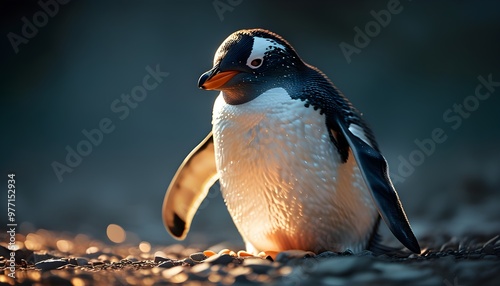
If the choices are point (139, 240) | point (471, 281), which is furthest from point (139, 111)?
point (471, 281)

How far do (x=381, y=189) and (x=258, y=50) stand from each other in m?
0.55

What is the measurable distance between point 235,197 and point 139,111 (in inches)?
135

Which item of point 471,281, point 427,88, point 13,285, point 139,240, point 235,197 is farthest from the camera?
point 427,88

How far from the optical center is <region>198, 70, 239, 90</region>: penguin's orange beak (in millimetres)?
1585

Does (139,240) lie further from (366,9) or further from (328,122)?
(366,9)

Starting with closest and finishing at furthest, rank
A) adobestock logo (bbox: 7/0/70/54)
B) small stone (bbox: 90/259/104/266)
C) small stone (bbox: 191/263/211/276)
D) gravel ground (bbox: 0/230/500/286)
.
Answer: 1. gravel ground (bbox: 0/230/500/286)
2. small stone (bbox: 191/263/211/276)
3. small stone (bbox: 90/259/104/266)
4. adobestock logo (bbox: 7/0/70/54)

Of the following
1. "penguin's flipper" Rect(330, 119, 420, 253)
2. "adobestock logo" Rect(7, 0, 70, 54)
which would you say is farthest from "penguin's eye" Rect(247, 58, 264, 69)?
"adobestock logo" Rect(7, 0, 70, 54)

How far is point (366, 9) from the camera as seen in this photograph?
189 inches

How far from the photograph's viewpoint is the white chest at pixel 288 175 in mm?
1572

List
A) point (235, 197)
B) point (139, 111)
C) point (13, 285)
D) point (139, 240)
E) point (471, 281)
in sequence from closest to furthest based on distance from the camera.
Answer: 1. point (471, 281)
2. point (13, 285)
3. point (235, 197)
4. point (139, 240)
5. point (139, 111)

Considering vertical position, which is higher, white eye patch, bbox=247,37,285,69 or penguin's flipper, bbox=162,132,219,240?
white eye patch, bbox=247,37,285,69

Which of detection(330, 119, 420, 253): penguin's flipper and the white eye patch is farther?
the white eye patch

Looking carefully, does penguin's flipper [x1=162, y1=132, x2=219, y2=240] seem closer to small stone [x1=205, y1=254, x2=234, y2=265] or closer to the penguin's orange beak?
the penguin's orange beak

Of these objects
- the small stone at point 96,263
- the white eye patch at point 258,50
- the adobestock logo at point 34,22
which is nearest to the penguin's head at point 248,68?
the white eye patch at point 258,50
